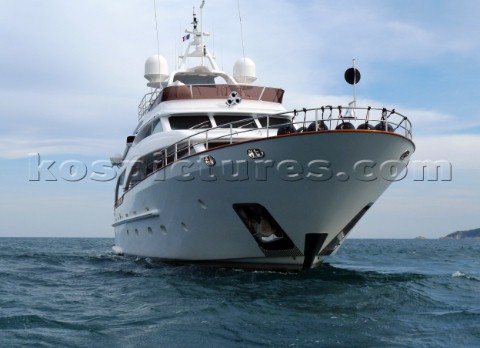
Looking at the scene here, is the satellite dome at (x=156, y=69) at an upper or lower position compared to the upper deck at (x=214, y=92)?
upper

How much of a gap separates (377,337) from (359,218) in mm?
6323

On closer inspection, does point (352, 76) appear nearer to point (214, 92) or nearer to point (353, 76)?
point (353, 76)

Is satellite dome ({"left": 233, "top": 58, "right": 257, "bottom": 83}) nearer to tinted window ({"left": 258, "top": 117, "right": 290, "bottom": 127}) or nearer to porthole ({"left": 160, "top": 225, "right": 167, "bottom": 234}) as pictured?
tinted window ({"left": 258, "top": 117, "right": 290, "bottom": 127})

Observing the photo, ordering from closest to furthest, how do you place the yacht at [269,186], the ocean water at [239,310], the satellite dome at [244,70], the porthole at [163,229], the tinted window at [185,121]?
the ocean water at [239,310] < the yacht at [269,186] < the porthole at [163,229] < the tinted window at [185,121] < the satellite dome at [244,70]

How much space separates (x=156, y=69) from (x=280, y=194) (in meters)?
11.7

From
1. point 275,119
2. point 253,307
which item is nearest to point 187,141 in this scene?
point 275,119

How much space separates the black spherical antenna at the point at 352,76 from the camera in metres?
12.5

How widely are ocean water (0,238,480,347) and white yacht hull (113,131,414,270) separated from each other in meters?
0.64

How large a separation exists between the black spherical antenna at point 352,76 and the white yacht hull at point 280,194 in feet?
5.53

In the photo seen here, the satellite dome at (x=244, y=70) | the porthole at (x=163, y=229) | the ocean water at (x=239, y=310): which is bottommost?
the ocean water at (x=239, y=310)

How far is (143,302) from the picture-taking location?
33.8 feet

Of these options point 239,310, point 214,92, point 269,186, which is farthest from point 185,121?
point 239,310

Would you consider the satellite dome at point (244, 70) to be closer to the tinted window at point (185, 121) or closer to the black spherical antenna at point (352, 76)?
the tinted window at point (185, 121)

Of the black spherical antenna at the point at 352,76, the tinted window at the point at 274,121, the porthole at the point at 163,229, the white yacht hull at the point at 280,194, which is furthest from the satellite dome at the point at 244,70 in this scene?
the black spherical antenna at the point at 352,76
